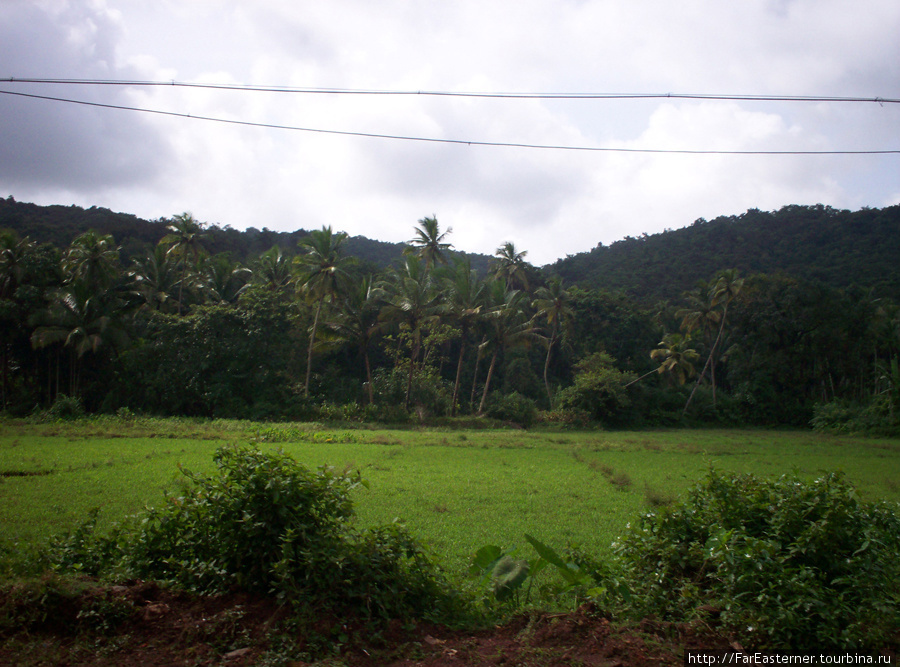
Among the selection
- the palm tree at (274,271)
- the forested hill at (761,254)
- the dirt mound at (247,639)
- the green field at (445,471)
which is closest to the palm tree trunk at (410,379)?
the green field at (445,471)

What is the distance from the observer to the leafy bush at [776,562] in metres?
3.98

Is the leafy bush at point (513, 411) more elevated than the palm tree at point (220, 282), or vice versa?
the palm tree at point (220, 282)

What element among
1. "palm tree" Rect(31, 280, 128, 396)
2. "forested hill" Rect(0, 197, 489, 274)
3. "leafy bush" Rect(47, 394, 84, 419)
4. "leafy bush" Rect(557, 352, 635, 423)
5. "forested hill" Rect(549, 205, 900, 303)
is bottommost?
"leafy bush" Rect(47, 394, 84, 419)

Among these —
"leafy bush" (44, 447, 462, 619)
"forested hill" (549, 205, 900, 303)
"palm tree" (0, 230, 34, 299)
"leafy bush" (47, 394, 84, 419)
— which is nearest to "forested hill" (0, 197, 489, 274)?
"palm tree" (0, 230, 34, 299)

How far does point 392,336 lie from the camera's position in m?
39.9

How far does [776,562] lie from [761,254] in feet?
214

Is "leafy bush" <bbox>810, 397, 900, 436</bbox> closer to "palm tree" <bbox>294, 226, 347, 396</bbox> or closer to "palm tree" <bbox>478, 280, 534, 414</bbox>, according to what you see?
"palm tree" <bbox>478, 280, 534, 414</bbox>

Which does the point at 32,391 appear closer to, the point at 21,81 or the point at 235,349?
the point at 235,349

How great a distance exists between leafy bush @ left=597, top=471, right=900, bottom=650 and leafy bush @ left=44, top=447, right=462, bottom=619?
193 centimetres

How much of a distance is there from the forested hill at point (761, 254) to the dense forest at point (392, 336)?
1376 millimetres

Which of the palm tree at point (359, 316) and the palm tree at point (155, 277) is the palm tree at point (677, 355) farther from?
the palm tree at point (155, 277)

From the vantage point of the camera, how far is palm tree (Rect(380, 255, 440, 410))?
32.8 meters

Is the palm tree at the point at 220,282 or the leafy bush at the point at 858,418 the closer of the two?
the leafy bush at the point at 858,418

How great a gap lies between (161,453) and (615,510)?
12860mm
